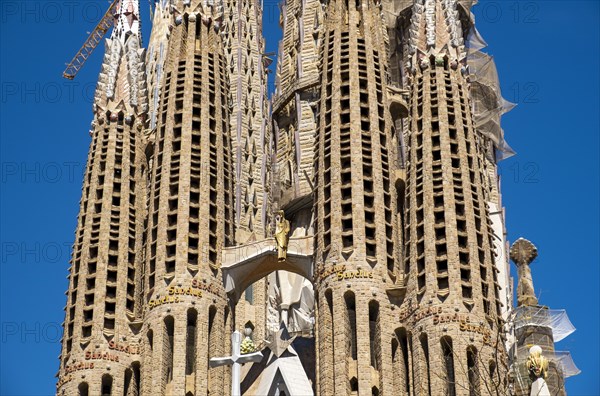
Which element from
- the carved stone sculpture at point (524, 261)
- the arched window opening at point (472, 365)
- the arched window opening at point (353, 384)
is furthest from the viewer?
the carved stone sculpture at point (524, 261)

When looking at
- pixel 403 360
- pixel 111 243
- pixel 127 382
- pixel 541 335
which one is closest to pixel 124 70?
pixel 111 243

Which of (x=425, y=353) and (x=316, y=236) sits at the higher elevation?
(x=316, y=236)

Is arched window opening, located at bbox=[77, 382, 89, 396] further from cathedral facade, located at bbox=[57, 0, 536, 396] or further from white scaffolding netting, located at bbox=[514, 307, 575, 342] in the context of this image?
white scaffolding netting, located at bbox=[514, 307, 575, 342]

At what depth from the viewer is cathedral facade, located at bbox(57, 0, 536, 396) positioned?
51.8m

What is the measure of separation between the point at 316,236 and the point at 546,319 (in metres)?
13.2

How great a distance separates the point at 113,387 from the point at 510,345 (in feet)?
51.4

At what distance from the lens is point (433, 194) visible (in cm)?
5356

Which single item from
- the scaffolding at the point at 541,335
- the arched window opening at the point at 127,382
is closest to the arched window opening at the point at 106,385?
the arched window opening at the point at 127,382

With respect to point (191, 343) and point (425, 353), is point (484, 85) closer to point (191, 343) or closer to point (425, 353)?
point (425, 353)

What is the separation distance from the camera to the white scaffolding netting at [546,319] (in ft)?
210

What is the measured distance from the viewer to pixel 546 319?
6469 cm

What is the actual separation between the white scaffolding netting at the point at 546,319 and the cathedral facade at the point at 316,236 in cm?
755

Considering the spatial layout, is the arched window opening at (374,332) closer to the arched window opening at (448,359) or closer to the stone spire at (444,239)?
→ the stone spire at (444,239)

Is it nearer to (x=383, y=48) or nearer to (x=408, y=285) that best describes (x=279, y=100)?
(x=383, y=48)
